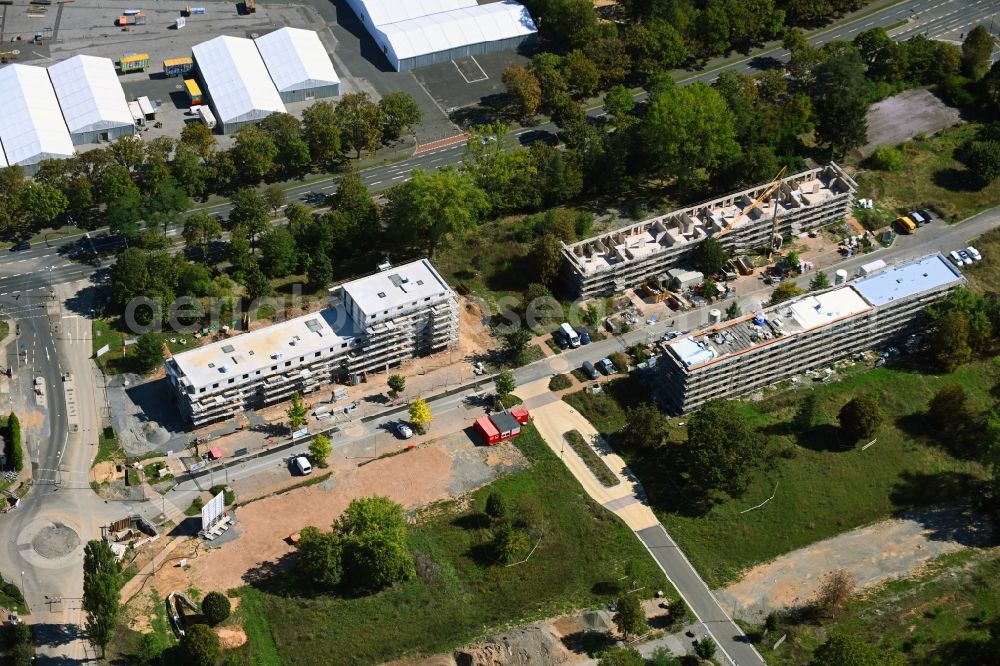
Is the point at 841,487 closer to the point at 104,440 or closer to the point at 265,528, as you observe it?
the point at 265,528

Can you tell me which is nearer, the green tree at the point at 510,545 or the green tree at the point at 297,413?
the green tree at the point at 510,545

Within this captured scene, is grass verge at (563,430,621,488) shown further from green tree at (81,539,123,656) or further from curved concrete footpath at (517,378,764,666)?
green tree at (81,539,123,656)

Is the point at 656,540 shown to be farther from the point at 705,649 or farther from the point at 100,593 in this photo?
the point at 100,593

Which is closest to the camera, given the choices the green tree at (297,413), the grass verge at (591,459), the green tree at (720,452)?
the green tree at (720,452)

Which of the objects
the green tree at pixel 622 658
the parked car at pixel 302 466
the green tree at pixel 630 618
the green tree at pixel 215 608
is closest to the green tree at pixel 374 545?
the parked car at pixel 302 466

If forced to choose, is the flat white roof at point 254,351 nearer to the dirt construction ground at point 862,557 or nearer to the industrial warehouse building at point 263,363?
the industrial warehouse building at point 263,363

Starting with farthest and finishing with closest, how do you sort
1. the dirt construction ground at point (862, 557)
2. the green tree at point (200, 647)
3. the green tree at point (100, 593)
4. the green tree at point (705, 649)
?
the dirt construction ground at point (862, 557)
the green tree at point (705, 649)
the green tree at point (200, 647)
the green tree at point (100, 593)

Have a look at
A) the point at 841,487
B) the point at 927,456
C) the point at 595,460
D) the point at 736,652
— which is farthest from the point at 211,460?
the point at 927,456
